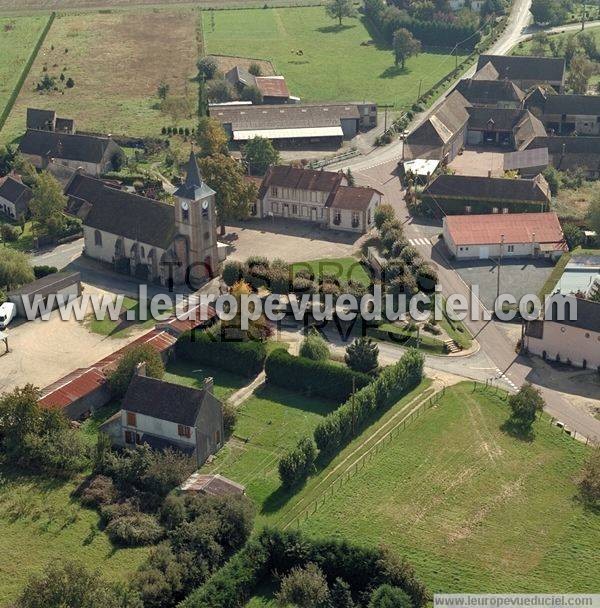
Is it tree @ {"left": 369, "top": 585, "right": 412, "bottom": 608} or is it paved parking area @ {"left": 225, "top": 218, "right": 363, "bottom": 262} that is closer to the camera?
tree @ {"left": 369, "top": 585, "right": 412, "bottom": 608}

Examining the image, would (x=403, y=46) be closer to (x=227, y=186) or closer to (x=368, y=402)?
(x=227, y=186)

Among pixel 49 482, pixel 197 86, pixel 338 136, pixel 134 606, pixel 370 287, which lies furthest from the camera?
pixel 197 86

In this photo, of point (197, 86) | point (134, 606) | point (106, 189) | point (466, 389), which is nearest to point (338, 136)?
point (197, 86)

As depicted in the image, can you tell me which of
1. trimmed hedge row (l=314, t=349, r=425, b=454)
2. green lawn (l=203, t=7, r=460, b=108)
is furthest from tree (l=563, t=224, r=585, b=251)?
green lawn (l=203, t=7, r=460, b=108)

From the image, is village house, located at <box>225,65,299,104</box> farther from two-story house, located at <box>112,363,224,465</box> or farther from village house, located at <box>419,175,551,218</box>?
two-story house, located at <box>112,363,224,465</box>

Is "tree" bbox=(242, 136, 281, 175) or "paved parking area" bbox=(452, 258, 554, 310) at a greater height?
"tree" bbox=(242, 136, 281, 175)

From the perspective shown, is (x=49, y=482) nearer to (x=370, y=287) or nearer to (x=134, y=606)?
(x=134, y=606)

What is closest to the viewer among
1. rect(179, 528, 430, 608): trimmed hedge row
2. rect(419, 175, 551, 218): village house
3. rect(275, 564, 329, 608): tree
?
rect(275, 564, 329, 608): tree
